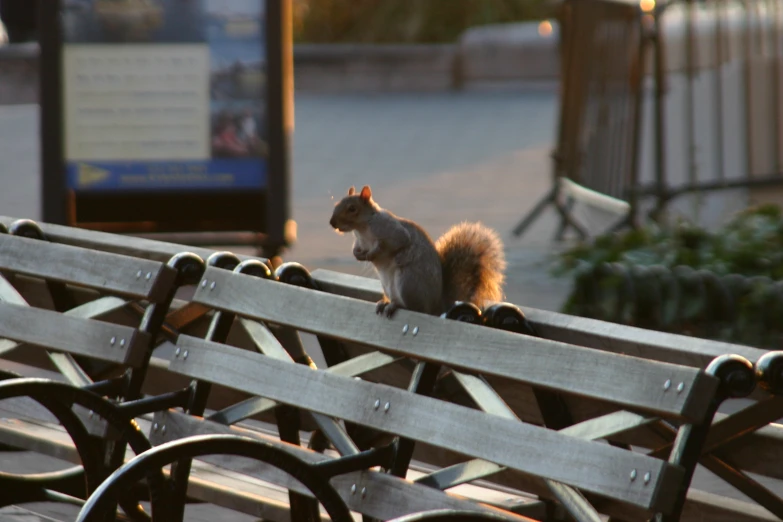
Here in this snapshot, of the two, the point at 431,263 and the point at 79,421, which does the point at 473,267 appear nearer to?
the point at 431,263

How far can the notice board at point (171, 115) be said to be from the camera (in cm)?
807

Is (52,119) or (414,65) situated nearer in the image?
(52,119)

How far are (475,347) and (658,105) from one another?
608 cm

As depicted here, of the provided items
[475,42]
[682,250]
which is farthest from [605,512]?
[475,42]

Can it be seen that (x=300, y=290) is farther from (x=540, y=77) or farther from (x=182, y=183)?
(x=540, y=77)

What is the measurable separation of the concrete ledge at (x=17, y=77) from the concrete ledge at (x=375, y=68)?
410cm

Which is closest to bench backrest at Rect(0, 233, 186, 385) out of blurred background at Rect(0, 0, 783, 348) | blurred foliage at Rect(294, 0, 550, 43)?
blurred background at Rect(0, 0, 783, 348)

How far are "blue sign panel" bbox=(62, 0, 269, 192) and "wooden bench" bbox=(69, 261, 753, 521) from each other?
4.44m

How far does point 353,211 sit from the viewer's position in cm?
376

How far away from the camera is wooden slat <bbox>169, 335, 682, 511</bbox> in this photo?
2.57m

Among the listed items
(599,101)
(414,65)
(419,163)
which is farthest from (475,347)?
(414,65)

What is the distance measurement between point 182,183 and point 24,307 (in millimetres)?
4212

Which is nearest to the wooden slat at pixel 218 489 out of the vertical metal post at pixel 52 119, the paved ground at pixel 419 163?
the paved ground at pixel 419 163

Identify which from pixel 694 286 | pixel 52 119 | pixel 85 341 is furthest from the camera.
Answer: pixel 52 119
